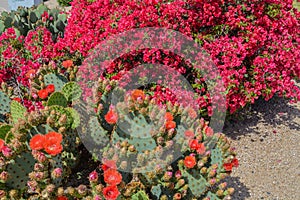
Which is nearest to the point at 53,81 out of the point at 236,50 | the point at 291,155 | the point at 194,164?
the point at 194,164

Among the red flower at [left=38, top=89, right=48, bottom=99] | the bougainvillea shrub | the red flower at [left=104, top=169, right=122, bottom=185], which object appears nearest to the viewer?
the red flower at [left=104, top=169, right=122, bottom=185]

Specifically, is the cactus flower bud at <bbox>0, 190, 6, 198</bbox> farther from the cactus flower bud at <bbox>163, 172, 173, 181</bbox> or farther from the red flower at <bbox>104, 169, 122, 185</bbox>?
the cactus flower bud at <bbox>163, 172, 173, 181</bbox>

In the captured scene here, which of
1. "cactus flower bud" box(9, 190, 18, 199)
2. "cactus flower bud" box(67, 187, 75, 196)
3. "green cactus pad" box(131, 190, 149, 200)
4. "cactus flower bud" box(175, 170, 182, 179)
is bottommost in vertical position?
"cactus flower bud" box(9, 190, 18, 199)

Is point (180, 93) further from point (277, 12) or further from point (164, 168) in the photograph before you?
point (277, 12)

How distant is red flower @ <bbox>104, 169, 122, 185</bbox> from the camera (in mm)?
2257

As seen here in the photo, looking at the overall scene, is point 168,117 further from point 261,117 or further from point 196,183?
point 261,117

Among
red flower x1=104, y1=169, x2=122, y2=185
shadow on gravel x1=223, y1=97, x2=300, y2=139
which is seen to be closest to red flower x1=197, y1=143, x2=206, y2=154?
red flower x1=104, y1=169, x2=122, y2=185

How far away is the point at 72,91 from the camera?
2871 mm

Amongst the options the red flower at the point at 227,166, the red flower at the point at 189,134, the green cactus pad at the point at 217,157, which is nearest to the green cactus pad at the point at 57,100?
the red flower at the point at 189,134

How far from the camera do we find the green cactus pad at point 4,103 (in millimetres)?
2973

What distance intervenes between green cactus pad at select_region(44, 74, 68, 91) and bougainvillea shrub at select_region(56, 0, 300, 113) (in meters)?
0.85

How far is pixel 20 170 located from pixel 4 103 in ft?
2.93

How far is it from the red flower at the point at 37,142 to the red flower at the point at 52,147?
29mm

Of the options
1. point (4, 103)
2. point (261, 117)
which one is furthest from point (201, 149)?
point (261, 117)
